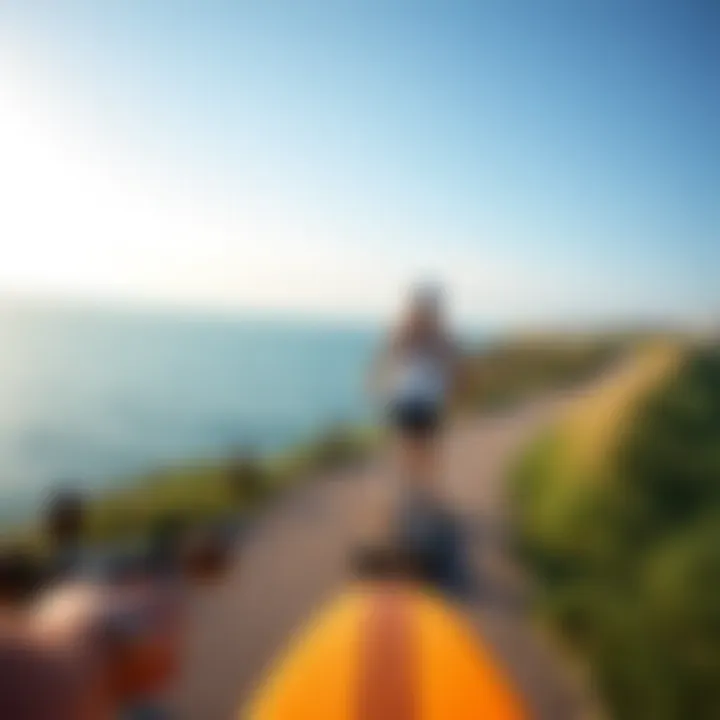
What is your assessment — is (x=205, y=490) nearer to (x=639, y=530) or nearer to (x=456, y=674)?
(x=456, y=674)

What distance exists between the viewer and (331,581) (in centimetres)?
100

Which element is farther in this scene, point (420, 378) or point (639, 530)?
point (639, 530)

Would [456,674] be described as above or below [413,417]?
below

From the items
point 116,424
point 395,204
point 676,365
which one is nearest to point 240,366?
point 116,424

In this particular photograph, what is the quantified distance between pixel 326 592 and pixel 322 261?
38 cm

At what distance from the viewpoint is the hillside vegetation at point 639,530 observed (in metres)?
1.11

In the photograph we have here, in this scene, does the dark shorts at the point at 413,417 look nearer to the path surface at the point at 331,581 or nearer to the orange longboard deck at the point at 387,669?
the path surface at the point at 331,581

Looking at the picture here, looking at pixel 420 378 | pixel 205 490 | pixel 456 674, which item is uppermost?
pixel 420 378

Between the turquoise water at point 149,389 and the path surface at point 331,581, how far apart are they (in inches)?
4.0

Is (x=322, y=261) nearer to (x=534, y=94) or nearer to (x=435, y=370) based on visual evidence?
(x=435, y=370)

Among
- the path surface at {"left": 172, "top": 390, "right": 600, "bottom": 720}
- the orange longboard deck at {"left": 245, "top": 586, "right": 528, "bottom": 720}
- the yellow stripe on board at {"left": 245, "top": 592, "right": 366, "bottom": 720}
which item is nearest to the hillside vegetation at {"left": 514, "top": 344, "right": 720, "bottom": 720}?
the path surface at {"left": 172, "top": 390, "right": 600, "bottom": 720}

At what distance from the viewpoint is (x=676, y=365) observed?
3.84 ft

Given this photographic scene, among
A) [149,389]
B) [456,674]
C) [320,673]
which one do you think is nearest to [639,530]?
[456,674]

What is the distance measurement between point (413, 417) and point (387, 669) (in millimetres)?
278
